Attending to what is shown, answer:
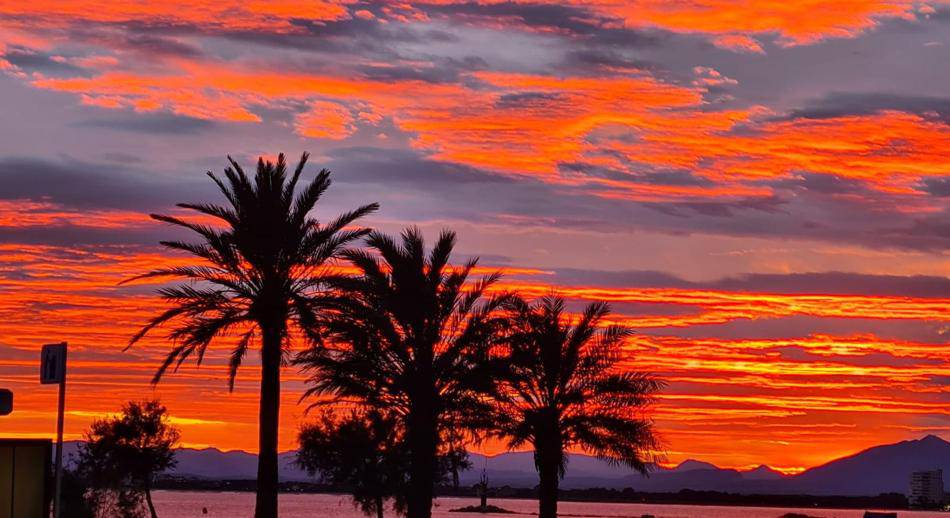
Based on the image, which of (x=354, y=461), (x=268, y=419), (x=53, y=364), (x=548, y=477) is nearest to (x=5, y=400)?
(x=53, y=364)

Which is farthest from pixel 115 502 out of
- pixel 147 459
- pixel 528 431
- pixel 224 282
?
pixel 224 282

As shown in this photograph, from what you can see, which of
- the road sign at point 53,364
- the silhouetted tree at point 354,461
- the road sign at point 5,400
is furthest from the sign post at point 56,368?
the silhouetted tree at point 354,461

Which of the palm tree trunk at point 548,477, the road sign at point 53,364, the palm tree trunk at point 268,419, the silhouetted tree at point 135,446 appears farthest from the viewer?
the silhouetted tree at point 135,446

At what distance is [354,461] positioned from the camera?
79312 mm

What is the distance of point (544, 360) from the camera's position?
175 ft

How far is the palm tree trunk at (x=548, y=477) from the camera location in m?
54.1

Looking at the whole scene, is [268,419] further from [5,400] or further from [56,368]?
[56,368]

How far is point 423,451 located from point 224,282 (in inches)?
398

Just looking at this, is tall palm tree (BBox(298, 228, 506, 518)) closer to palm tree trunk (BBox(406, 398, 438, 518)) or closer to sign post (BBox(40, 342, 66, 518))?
palm tree trunk (BBox(406, 398, 438, 518))

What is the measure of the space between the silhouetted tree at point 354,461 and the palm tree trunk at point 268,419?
32.8m

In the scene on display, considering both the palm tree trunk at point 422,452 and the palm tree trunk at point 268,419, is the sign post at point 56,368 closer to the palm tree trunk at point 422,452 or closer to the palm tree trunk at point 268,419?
the palm tree trunk at point 268,419

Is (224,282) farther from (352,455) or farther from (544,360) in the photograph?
(352,455)

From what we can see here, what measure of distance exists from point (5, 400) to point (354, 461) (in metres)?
48.7

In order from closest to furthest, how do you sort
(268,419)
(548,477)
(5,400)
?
(5,400), (268,419), (548,477)
